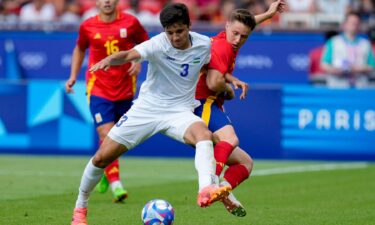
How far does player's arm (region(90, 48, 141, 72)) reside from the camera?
907 centimetres

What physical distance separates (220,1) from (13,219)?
14.6 meters

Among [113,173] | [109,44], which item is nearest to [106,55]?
[109,44]

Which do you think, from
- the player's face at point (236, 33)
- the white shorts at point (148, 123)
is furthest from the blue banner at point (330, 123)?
the white shorts at point (148, 123)

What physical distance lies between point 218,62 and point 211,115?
550mm

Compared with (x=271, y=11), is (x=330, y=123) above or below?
below

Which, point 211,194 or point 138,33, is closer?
point 211,194

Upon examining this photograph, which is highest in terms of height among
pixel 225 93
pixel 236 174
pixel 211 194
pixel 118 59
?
pixel 118 59

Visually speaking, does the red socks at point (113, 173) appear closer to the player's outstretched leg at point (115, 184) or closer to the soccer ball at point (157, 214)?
the player's outstretched leg at point (115, 184)

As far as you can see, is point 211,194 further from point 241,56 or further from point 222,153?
point 241,56

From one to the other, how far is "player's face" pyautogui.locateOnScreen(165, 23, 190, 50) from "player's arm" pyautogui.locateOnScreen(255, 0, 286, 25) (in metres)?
1.71

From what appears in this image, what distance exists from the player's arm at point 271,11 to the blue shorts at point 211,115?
124cm

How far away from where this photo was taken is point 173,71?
31.7ft

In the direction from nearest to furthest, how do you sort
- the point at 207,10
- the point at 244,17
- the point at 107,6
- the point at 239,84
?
the point at 239,84
the point at 244,17
the point at 107,6
the point at 207,10

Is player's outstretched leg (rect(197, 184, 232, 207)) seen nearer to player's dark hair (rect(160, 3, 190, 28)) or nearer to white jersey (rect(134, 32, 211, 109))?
white jersey (rect(134, 32, 211, 109))
